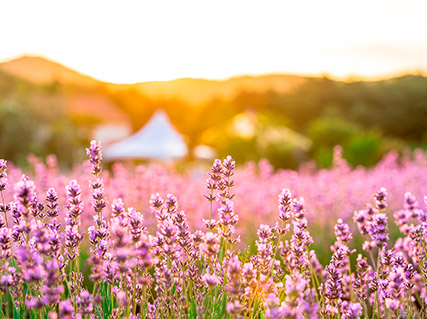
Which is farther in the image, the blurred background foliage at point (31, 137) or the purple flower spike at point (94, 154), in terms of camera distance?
the blurred background foliage at point (31, 137)

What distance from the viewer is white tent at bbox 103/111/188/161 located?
78.4 ft

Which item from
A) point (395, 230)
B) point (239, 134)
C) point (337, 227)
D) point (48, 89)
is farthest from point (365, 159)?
point (48, 89)

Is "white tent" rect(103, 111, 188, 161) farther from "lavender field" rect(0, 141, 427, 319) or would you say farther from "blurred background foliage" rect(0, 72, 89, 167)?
"lavender field" rect(0, 141, 427, 319)

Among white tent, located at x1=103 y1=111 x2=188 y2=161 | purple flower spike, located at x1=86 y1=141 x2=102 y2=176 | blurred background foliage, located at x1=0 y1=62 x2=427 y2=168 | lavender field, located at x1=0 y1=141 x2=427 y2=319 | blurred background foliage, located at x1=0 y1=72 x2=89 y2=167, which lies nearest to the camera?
lavender field, located at x1=0 y1=141 x2=427 y2=319

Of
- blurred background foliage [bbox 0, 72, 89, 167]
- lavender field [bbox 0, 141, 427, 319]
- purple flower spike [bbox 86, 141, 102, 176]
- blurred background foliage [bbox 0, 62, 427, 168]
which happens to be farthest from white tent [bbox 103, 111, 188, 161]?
purple flower spike [bbox 86, 141, 102, 176]

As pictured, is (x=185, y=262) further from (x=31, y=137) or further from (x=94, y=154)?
(x=31, y=137)

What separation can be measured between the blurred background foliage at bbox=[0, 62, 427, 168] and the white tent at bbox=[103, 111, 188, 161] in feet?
6.44

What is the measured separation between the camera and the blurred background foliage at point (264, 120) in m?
23.5

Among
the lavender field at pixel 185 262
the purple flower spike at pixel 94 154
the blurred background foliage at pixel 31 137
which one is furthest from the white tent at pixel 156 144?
the purple flower spike at pixel 94 154

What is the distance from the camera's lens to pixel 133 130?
2007 inches

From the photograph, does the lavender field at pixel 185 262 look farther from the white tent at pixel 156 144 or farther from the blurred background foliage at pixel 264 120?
the white tent at pixel 156 144

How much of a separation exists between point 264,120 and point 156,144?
688 centimetres

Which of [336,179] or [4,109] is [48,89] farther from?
[336,179]

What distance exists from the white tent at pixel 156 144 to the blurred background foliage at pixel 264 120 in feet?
6.44
